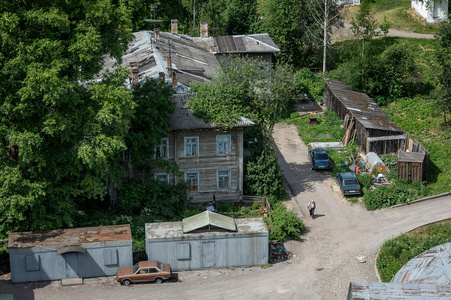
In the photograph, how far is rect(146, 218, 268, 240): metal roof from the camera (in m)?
30.8

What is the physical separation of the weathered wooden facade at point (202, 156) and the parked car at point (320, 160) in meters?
7.84

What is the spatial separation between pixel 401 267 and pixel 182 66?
2235 centimetres

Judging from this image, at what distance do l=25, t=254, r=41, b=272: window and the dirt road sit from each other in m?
0.84

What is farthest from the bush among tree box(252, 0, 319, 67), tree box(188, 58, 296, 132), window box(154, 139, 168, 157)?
tree box(252, 0, 319, 67)

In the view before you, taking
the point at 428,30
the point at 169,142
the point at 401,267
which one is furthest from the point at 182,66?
the point at 428,30

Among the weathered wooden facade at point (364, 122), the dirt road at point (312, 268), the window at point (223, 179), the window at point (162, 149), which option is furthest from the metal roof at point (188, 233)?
the weathered wooden facade at point (364, 122)

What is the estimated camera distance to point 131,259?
99.4ft

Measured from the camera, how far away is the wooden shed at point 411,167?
40.2m

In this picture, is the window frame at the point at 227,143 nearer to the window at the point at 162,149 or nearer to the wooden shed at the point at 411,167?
the window at the point at 162,149

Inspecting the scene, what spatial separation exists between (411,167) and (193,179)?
14910 millimetres

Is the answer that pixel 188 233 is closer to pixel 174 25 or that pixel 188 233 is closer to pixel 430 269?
pixel 430 269

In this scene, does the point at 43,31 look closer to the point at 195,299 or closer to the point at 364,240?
the point at 195,299

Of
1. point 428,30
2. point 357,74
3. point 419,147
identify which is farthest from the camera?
point 428,30

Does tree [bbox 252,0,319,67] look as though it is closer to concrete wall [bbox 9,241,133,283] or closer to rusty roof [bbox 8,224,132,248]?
rusty roof [bbox 8,224,132,248]
